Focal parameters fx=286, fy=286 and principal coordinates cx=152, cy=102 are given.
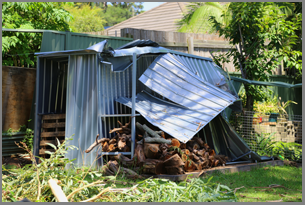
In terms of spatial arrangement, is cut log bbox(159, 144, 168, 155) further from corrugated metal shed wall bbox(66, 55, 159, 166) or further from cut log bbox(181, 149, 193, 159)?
corrugated metal shed wall bbox(66, 55, 159, 166)

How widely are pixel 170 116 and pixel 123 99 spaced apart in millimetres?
1131

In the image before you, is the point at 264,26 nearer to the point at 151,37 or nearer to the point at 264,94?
the point at 264,94

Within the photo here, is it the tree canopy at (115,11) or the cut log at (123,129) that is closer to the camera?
the cut log at (123,129)

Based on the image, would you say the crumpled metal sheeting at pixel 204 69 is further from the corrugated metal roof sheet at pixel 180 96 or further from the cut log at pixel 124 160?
the cut log at pixel 124 160

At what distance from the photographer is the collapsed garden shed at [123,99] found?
19.1ft

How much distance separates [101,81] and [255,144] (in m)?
4.41

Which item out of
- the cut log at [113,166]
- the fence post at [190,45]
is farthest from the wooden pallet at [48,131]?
the fence post at [190,45]

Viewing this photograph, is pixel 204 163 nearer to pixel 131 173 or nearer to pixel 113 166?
pixel 131 173

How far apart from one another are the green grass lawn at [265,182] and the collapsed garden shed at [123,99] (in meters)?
0.62

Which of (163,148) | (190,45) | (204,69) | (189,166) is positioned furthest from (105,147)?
(190,45)

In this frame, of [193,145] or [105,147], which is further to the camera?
[193,145]

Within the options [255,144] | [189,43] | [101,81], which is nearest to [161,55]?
[101,81]

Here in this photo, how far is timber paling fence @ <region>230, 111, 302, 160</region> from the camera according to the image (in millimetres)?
7508

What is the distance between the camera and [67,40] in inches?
295
